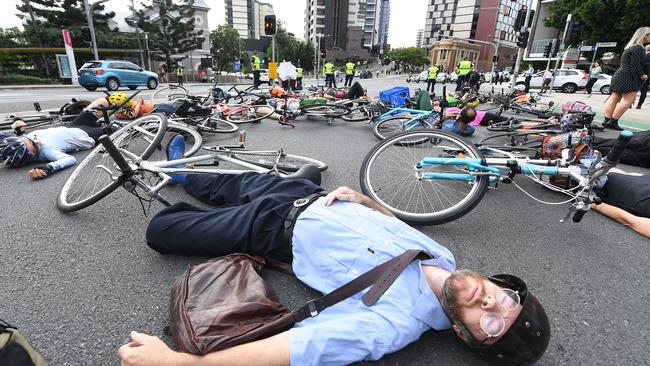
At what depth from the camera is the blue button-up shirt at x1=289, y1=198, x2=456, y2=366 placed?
1191 millimetres

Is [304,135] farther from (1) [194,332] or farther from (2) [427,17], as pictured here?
(2) [427,17]

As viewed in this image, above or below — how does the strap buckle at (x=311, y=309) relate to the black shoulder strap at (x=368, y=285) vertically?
below

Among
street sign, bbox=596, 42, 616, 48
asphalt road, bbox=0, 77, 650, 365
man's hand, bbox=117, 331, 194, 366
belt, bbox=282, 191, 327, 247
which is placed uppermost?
street sign, bbox=596, 42, 616, 48

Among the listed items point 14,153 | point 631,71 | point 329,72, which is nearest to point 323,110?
point 14,153

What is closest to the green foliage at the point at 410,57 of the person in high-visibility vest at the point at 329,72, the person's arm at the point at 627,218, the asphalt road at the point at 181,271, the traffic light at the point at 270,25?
the person in high-visibility vest at the point at 329,72

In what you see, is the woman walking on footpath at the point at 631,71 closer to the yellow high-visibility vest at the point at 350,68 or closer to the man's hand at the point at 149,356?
the man's hand at the point at 149,356

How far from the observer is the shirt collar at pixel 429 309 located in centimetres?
138

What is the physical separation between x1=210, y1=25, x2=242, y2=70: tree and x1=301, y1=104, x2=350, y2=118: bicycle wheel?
66340 mm

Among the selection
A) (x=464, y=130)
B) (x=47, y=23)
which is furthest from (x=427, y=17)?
(x=464, y=130)

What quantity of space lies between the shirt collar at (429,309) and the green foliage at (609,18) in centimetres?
3568

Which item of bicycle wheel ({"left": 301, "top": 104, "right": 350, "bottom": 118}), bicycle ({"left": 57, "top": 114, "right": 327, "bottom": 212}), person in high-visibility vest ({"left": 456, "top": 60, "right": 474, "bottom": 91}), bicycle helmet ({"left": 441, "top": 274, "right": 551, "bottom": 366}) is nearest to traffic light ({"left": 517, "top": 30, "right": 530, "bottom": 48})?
person in high-visibility vest ({"left": 456, "top": 60, "right": 474, "bottom": 91})

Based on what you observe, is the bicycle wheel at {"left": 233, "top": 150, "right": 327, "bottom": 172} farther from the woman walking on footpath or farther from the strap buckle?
the woman walking on footpath

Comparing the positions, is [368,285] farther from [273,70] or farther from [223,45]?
[223,45]

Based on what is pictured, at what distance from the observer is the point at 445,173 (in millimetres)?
2725
